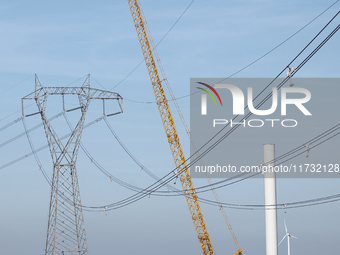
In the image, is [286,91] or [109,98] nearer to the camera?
[286,91]

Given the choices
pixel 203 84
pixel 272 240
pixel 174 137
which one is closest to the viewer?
pixel 272 240

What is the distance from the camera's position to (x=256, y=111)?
222 feet

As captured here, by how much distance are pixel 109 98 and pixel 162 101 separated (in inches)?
1358

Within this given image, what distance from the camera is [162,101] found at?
462 ft

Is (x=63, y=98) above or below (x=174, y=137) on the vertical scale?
below

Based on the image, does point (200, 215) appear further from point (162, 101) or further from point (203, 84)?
point (203, 84)

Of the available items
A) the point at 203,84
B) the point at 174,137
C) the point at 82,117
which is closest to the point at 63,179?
the point at 82,117

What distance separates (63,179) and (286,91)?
46700mm

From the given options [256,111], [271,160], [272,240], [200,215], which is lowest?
[272,240]

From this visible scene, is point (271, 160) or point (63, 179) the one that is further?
point (63, 179)

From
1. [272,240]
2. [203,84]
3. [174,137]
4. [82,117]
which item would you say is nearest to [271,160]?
[272,240]

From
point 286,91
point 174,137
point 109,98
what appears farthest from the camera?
point 174,137

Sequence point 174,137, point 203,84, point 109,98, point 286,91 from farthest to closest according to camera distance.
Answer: point 174,137
point 109,98
point 203,84
point 286,91

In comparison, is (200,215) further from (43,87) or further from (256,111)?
(256,111)
